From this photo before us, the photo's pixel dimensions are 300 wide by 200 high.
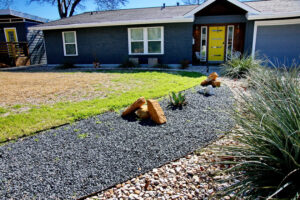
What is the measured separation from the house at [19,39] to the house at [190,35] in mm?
3657

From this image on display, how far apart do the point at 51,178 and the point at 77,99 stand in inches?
129

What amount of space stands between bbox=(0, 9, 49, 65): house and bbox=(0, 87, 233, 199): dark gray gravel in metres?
14.8

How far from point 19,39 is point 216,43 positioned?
14784 mm

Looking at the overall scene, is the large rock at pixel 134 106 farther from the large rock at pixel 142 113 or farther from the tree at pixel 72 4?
the tree at pixel 72 4

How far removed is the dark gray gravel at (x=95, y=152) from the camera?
228 centimetres

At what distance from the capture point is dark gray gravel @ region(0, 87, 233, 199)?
7.49ft

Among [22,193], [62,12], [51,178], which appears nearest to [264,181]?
[51,178]

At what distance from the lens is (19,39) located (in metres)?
16.8

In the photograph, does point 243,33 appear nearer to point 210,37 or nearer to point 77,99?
point 210,37

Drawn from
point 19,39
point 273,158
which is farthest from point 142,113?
point 19,39

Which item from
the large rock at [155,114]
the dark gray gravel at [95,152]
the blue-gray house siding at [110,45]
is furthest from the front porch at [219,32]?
the dark gray gravel at [95,152]

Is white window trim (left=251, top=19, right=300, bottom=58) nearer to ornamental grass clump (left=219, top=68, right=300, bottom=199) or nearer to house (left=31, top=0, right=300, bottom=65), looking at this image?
house (left=31, top=0, right=300, bottom=65)

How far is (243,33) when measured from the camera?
11500 millimetres

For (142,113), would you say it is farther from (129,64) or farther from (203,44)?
(203,44)
